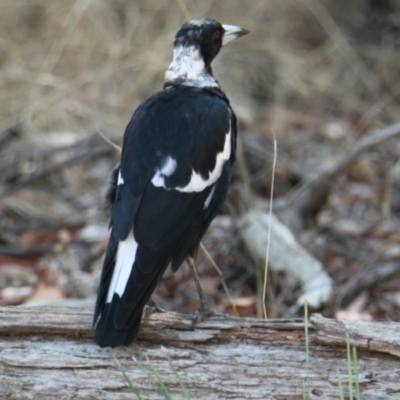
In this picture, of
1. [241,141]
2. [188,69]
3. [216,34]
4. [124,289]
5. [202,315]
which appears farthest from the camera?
[241,141]

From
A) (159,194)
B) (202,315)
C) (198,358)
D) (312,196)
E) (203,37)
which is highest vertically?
(203,37)

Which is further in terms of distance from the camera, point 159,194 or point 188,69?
point 188,69

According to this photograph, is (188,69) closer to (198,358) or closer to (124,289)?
(124,289)

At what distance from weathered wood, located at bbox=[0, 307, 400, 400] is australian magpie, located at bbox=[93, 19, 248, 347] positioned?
11cm

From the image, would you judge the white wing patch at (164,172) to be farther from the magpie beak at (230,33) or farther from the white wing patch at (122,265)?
the magpie beak at (230,33)

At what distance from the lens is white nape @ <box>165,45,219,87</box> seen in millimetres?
3572

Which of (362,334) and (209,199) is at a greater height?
(209,199)

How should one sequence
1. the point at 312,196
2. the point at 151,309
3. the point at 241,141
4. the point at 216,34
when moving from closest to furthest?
the point at 151,309, the point at 216,34, the point at 312,196, the point at 241,141

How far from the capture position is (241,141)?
17.4ft

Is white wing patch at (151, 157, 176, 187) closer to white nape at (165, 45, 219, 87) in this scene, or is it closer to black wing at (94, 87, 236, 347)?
black wing at (94, 87, 236, 347)

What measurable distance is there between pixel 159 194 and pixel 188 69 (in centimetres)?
94

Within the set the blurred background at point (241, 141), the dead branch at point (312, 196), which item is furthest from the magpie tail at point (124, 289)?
the dead branch at point (312, 196)

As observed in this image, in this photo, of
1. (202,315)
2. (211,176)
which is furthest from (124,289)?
(211,176)

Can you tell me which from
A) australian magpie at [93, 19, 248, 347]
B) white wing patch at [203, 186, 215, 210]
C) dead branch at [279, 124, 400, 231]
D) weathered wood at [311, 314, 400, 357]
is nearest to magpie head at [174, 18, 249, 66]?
australian magpie at [93, 19, 248, 347]
